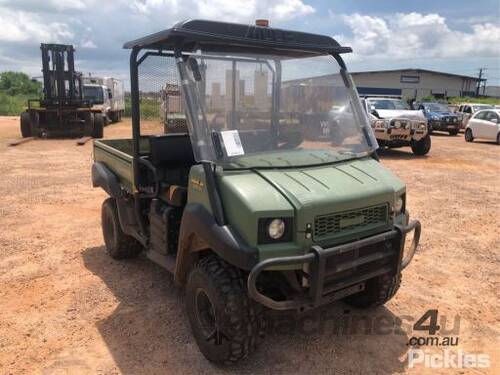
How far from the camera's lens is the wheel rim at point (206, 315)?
3.12 metres

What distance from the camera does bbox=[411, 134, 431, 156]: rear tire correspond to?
13.5 metres

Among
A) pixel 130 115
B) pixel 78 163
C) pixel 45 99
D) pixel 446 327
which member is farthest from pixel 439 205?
pixel 45 99

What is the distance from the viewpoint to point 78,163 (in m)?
11.5

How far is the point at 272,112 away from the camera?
3.72 meters

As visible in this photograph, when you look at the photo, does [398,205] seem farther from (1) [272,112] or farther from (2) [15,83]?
(2) [15,83]

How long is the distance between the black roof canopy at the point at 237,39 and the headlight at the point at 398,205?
132cm

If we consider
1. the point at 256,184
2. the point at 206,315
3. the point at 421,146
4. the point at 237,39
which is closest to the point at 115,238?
the point at 206,315

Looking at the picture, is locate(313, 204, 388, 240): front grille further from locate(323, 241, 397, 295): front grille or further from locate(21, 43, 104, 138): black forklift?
locate(21, 43, 104, 138): black forklift

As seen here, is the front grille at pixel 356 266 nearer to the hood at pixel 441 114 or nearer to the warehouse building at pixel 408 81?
the hood at pixel 441 114

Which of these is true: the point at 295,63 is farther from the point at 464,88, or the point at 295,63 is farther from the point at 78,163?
the point at 464,88

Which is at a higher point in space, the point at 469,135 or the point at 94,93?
the point at 94,93

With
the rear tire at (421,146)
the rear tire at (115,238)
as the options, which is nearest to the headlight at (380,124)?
the rear tire at (421,146)

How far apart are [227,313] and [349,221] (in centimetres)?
99

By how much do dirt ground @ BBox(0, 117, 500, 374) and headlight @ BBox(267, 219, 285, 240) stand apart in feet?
3.26
